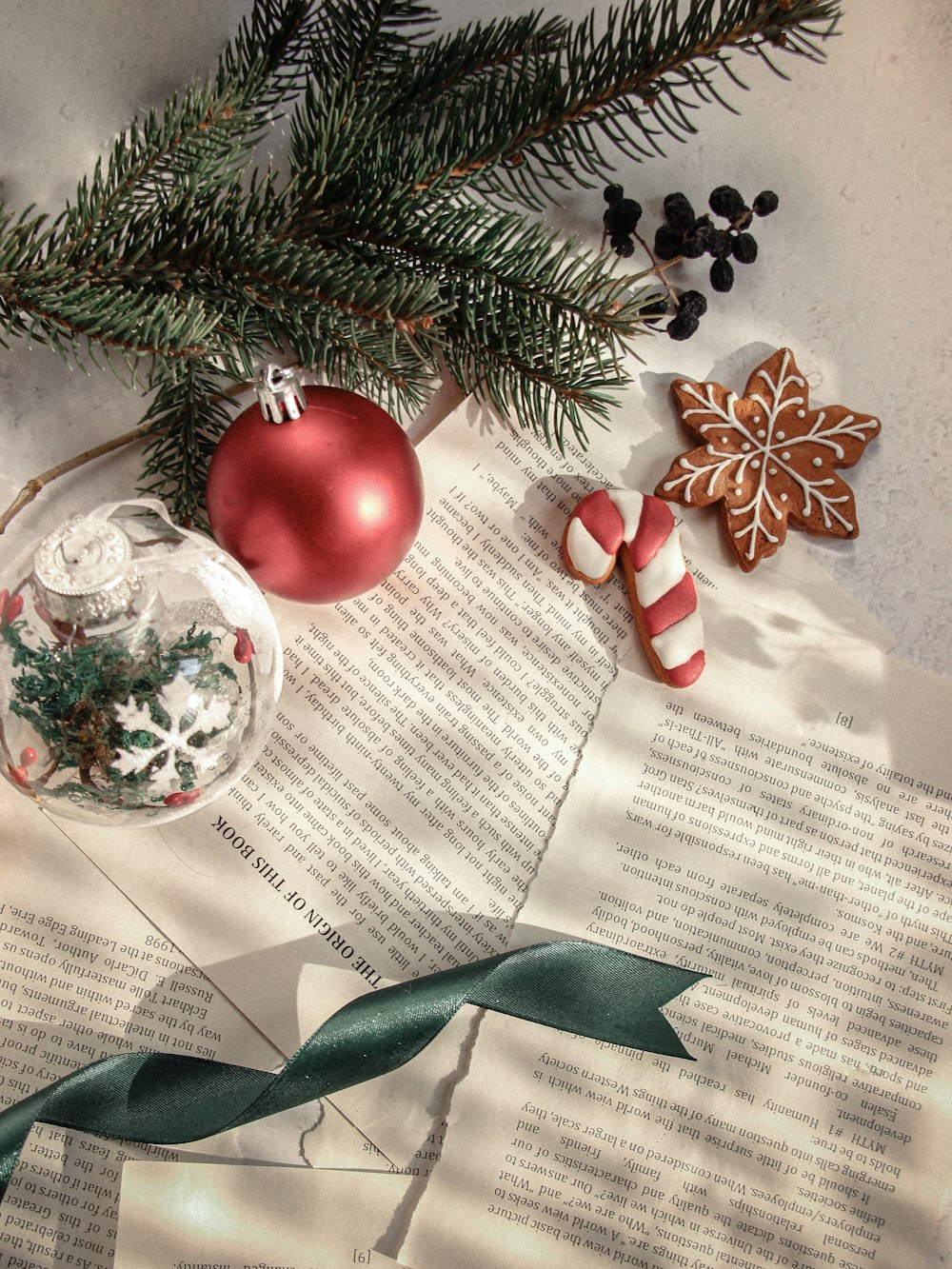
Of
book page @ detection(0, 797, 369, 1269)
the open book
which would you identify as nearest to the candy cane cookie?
the open book

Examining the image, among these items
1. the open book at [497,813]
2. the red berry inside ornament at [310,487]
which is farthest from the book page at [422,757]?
the red berry inside ornament at [310,487]

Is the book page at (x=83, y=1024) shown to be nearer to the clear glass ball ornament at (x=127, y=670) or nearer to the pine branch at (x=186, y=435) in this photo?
the clear glass ball ornament at (x=127, y=670)

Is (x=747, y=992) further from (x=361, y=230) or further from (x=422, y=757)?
(x=361, y=230)

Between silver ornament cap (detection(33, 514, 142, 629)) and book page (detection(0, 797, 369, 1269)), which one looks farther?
book page (detection(0, 797, 369, 1269))

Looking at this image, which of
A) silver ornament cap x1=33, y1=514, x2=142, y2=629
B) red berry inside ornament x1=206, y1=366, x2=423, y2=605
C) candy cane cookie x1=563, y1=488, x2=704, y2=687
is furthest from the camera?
candy cane cookie x1=563, y1=488, x2=704, y2=687

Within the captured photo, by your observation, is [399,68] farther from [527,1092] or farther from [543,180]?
[527,1092]

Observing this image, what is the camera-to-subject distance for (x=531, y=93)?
26.0 inches

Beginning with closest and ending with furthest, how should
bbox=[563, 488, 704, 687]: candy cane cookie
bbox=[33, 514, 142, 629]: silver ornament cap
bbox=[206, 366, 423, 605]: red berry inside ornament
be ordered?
bbox=[33, 514, 142, 629]: silver ornament cap, bbox=[206, 366, 423, 605]: red berry inside ornament, bbox=[563, 488, 704, 687]: candy cane cookie

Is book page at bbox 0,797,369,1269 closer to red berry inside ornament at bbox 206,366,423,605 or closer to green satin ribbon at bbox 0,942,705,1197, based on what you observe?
green satin ribbon at bbox 0,942,705,1197

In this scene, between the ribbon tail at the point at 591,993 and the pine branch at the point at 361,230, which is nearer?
the pine branch at the point at 361,230

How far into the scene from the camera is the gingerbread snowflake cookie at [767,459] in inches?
30.8

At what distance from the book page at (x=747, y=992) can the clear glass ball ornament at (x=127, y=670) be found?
275 mm

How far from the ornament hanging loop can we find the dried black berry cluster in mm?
297

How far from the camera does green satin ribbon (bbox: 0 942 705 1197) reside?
26.9 inches
